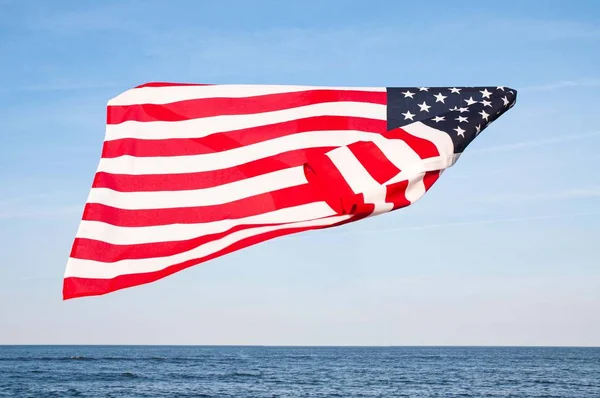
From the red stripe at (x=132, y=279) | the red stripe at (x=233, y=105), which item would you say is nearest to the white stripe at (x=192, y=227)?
the red stripe at (x=132, y=279)

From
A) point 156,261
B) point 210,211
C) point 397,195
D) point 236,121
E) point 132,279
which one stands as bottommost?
point 132,279

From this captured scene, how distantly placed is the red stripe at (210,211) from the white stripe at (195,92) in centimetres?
77

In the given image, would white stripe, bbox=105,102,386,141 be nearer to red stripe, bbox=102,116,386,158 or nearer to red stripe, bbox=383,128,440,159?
red stripe, bbox=102,116,386,158

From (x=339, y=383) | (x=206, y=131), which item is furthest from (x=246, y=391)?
(x=206, y=131)

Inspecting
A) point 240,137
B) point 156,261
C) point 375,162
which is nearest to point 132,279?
point 156,261

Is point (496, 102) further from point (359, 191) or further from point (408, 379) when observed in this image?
point (408, 379)

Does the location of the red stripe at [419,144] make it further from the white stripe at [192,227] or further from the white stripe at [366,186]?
the white stripe at [192,227]

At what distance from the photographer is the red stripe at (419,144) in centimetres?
571

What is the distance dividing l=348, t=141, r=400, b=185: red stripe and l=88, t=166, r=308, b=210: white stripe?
1.48 feet

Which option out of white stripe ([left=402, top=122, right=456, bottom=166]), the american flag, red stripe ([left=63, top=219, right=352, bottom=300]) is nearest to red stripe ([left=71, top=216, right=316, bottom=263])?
the american flag

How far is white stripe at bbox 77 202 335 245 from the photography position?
5.73 m

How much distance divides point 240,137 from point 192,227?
0.79 meters

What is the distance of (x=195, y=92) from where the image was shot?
6137mm

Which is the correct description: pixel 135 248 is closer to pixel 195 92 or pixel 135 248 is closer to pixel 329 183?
pixel 195 92
